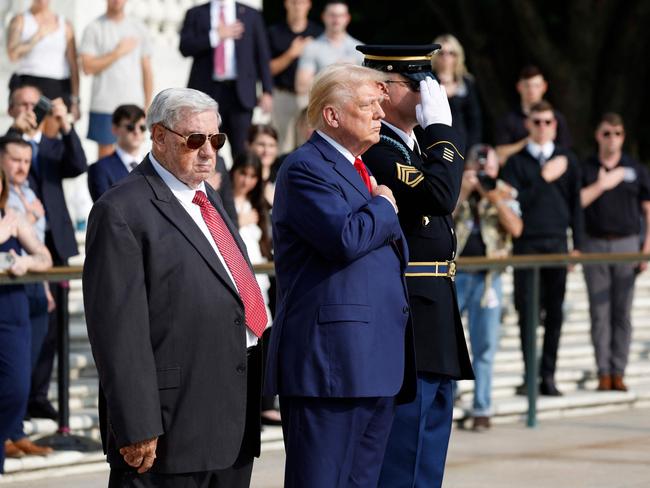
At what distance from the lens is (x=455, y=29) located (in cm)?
2086

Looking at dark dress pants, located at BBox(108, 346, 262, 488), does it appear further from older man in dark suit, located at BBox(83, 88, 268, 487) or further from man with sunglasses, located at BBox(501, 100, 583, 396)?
man with sunglasses, located at BBox(501, 100, 583, 396)

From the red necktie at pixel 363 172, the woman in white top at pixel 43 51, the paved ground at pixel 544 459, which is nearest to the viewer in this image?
the red necktie at pixel 363 172

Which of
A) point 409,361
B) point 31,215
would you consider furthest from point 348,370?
point 31,215

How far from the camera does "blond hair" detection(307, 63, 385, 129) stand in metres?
5.01

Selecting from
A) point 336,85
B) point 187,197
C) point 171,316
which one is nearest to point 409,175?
point 336,85

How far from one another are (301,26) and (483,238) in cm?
353

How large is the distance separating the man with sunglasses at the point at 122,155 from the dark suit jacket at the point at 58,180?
0.22 metres

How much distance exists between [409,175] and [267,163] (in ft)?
15.9

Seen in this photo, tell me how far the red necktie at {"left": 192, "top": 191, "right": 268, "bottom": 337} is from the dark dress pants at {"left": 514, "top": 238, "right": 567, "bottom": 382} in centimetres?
608

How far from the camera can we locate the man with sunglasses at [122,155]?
28.6 feet

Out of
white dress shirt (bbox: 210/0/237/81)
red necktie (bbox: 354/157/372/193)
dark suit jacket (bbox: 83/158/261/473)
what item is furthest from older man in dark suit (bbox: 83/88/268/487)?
white dress shirt (bbox: 210/0/237/81)

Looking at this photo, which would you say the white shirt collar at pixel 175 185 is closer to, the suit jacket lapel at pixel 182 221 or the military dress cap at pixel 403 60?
the suit jacket lapel at pixel 182 221

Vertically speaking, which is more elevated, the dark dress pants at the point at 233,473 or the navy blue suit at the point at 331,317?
the navy blue suit at the point at 331,317

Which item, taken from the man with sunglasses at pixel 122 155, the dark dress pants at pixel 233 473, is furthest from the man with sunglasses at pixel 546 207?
the dark dress pants at pixel 233 473
